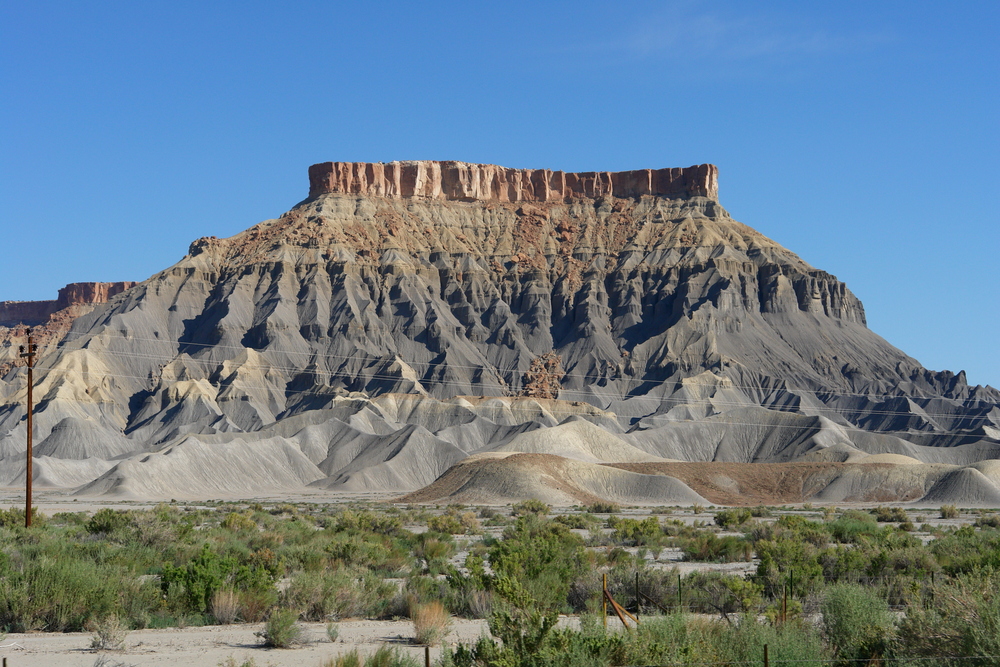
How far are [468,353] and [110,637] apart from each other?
143m

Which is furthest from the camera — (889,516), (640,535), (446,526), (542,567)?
(889,516)

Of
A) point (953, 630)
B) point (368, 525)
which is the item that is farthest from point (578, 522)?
point (953, 630)

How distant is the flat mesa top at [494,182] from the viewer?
18688cm

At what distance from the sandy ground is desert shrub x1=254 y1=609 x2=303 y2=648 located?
0.14 metres

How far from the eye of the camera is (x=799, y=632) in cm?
1219

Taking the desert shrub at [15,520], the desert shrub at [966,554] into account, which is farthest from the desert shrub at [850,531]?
the desert shrub at [15,520]

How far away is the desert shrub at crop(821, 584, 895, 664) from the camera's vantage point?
1156 cm

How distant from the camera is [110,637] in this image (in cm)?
1494

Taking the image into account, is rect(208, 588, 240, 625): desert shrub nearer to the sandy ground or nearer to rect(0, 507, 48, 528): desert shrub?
the sandy ground

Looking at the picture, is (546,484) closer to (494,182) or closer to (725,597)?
(725,597)

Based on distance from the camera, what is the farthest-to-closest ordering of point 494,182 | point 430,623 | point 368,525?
point 494,182 < point 368,525 < point 430,623

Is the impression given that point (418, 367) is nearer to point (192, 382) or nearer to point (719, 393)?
point (192, 382)

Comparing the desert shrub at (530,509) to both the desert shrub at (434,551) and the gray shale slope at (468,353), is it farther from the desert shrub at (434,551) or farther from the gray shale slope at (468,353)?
the gray shale slope at (468,353)

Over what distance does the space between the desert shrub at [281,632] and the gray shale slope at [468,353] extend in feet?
256
